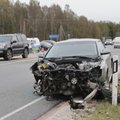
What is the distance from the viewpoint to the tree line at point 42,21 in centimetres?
9936

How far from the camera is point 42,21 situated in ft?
387

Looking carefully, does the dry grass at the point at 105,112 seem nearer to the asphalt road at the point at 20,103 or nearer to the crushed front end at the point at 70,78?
the crushed front end at the point at 70,78

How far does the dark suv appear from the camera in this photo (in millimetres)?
28688

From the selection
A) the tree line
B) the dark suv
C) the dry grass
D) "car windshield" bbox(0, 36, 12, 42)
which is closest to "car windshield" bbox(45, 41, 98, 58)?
the dry grass

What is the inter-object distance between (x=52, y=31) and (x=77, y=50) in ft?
352

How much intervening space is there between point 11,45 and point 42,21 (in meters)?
89.2

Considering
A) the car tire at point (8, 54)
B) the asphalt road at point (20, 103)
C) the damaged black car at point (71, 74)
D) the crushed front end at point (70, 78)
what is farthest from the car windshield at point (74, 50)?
the car tire at point (8, 54)

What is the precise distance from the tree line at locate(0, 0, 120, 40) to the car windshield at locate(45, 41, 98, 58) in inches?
3121

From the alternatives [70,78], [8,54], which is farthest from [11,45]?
[70,78]

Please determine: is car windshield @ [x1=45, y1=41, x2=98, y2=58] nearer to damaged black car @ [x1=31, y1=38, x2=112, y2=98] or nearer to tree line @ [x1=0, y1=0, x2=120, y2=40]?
damaged black car @ [x1=31, y1=38, x2=112, y2=98]

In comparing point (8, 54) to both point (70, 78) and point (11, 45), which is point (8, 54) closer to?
point (11, 45)

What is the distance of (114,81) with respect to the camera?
32.6ft

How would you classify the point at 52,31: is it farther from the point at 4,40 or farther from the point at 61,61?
the point at 61,61

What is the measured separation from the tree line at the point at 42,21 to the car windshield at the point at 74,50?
79.3 meters
